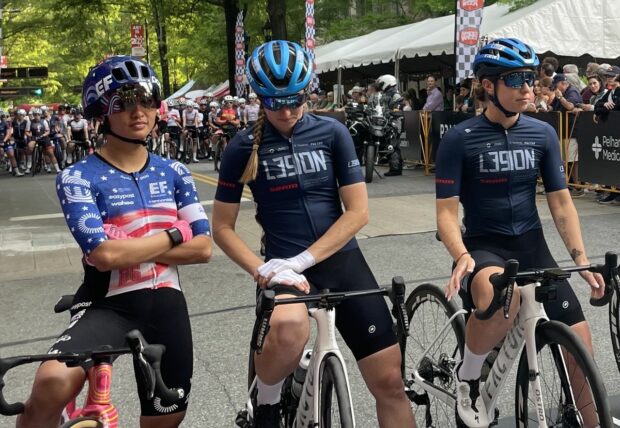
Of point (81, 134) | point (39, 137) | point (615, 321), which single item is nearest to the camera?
point (615, 321)

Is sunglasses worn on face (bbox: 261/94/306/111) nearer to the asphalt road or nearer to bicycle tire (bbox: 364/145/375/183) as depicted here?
the asphalt road

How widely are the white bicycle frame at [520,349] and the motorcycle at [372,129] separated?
12.3 m

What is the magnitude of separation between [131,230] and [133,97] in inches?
20.3

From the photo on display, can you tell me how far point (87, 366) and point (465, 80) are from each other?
15092mm

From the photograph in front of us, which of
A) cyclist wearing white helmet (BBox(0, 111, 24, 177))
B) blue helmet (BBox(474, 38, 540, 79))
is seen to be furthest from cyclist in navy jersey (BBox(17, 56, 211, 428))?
cyclist wearing white helmet (BBox(0, 111, 24, 177))

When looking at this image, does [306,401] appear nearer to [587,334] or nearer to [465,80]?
[587,334]

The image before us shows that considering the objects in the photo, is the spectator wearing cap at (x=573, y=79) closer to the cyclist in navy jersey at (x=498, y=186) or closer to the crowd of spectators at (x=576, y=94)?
the crowd of spectators at (x=576, y=94)

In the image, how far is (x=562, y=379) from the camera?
3.12 m

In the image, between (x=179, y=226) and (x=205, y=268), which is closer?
(x=179, y=226)

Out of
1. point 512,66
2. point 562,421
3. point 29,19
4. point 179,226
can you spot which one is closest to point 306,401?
point 179,226

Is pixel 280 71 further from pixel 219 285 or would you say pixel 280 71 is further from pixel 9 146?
pixel 9 146

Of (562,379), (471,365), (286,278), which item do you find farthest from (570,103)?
(286,278)

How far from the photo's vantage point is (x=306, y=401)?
3.13 metres

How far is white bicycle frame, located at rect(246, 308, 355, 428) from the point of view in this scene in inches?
120
